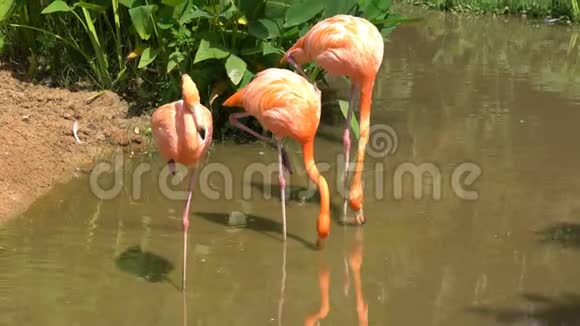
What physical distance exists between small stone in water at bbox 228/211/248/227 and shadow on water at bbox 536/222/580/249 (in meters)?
1.34

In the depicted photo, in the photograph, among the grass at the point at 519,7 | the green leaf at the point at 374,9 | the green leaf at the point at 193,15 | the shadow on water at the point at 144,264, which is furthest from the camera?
the grass at the point at 519,7

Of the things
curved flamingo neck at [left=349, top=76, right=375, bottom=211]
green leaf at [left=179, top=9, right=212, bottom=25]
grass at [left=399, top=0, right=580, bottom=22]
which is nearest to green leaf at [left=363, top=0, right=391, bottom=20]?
green leaf at [left=179, top=9, right=212, bottom=25]

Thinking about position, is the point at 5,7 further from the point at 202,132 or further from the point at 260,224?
the point at 202,132

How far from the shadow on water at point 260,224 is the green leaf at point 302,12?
1156 millimetres

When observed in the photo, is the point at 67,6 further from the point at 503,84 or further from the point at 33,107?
the point at 503,84

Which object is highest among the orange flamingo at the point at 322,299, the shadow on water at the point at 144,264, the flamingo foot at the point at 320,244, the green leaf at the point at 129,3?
the green leaf at the point at 129,3

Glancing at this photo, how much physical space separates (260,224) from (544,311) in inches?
53.5

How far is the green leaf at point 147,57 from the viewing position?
4918 millimetres

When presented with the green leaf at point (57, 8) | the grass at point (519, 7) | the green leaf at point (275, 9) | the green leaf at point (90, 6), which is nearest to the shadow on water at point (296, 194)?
the green leaf at point (275, 9)

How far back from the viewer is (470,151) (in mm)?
5035

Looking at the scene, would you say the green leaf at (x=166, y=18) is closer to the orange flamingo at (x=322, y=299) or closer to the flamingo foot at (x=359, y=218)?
the flamingo foot at (x=359, y=218)

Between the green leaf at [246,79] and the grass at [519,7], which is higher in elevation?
the grass at [519,7]

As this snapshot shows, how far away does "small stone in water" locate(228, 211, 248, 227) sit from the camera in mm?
4066

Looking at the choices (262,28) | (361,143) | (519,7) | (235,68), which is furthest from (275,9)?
(519,7)
